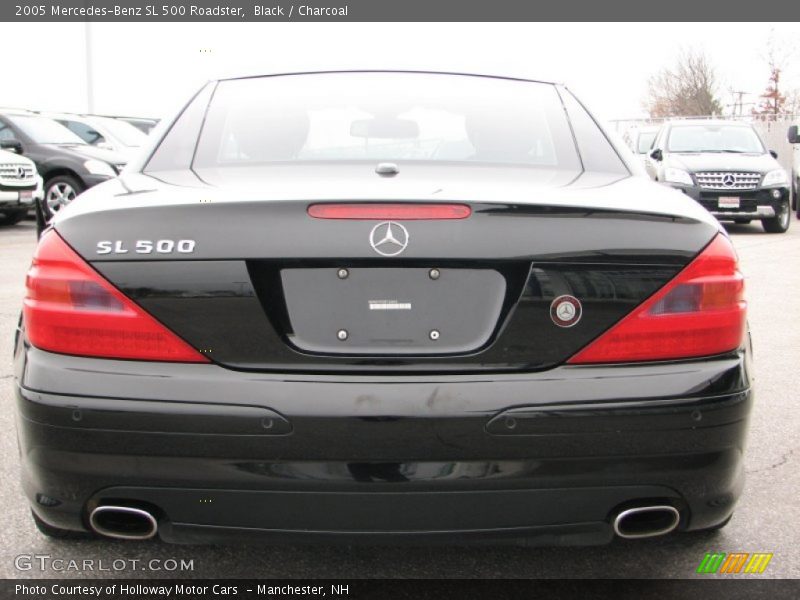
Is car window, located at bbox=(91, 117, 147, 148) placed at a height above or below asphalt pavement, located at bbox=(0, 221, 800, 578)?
below

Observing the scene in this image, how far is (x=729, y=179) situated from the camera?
14.4 meters

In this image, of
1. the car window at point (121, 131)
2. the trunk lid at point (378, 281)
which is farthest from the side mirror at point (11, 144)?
the trunk lid at point (378, 281)

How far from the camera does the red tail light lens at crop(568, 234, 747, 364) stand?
221 centimetres

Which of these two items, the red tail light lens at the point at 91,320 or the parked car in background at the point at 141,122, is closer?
the red tail light lens at the point at 91,320

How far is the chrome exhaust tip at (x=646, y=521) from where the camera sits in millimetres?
2232

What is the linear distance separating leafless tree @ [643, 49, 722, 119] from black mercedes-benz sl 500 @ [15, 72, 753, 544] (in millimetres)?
60799

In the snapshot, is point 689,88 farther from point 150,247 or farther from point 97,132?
point 150,247

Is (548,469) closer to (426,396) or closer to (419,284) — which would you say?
(426,396)

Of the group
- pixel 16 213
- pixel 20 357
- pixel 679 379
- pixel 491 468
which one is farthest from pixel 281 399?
pixel 16 213

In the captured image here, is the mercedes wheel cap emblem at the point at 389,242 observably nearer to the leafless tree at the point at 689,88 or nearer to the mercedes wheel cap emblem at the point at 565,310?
the mercedes wheel cap emblem at the point at 565,310

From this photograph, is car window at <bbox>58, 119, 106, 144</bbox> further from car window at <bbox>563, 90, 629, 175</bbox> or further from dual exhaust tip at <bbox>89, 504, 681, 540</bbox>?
dual exhaust tip at <bbox>89, 504, 681, 540</bbox>

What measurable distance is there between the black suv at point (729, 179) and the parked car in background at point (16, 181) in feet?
31.2

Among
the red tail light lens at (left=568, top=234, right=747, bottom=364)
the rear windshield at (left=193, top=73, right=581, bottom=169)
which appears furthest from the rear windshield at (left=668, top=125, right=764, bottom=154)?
the red tail light lens at (left=568, top=234, right=747, bottom=364)

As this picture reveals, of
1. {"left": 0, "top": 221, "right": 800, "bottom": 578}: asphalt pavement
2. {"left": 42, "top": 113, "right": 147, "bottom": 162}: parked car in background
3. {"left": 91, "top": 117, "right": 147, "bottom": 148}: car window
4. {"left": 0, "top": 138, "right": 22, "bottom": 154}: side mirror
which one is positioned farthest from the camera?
{"left": 91, "top": 117, "right": 147, "bottom": 148}: car window
